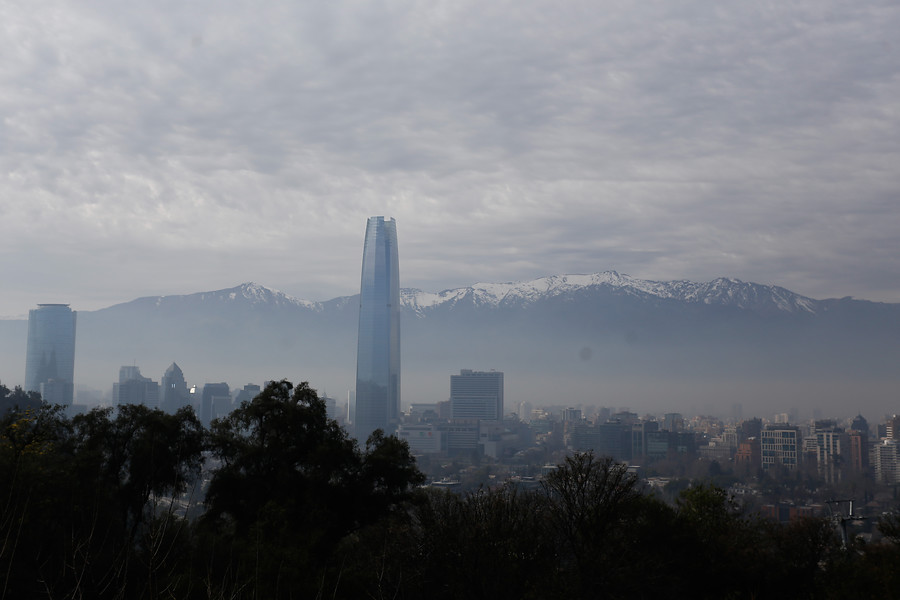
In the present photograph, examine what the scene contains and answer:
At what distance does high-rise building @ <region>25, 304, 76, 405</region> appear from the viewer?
158375mm

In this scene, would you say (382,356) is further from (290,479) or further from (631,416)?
(290,479)

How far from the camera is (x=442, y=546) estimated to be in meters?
15.1

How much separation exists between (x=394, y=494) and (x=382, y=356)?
152380 millimetres

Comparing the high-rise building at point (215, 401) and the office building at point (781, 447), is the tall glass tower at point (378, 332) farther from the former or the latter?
the office building at point (781, 447)

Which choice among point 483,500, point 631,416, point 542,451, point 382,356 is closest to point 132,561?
point 483,500

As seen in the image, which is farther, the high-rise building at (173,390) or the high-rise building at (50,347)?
the high-rise building at (50,347)

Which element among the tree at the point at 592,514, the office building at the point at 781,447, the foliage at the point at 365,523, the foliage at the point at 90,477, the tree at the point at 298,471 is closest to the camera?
the foliage at the point at 90,477

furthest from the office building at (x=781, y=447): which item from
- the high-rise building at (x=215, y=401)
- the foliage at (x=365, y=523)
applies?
the foliage at (x=365, y=523)

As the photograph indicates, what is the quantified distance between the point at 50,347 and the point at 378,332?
6630 centimetres

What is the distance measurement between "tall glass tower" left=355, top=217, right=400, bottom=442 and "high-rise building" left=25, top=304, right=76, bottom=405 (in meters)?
58.7

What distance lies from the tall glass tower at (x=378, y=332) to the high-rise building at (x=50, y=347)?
2311 inches

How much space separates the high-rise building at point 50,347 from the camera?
158 m

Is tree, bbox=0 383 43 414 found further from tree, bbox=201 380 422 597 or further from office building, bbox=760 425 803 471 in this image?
office building, bbox=760 425 803 471

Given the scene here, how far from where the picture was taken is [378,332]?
172625mm
